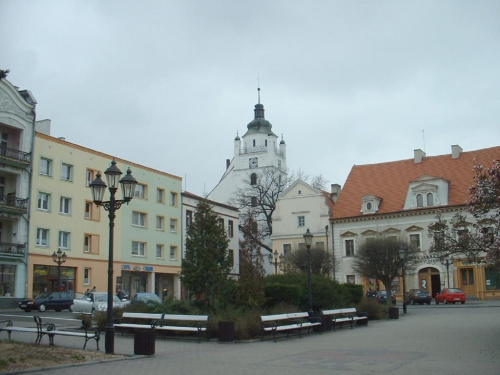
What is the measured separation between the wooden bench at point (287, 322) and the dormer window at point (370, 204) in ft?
130

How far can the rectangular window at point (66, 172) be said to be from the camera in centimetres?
4572

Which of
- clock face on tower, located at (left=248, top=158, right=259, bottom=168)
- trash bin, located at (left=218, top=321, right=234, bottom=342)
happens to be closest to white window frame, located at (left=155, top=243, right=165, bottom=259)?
trash bin, located at (left=218, top=321, right=234, bottom=342)

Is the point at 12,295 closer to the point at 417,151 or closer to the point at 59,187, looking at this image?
the point at 59,187

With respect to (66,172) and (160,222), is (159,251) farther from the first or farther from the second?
(66,172)

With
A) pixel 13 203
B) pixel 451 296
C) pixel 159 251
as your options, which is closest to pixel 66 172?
pixel 13 203

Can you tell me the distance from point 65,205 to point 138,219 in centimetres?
855

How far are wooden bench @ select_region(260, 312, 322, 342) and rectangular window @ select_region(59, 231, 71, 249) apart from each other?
27.5 metres

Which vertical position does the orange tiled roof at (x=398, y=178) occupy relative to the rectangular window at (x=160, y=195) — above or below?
above

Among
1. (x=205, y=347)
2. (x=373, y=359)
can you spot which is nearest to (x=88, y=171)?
(x=205, y=347)

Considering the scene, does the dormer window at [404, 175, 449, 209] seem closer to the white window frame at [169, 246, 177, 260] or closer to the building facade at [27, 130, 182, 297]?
the building facade at [27, 130, 182, 297]

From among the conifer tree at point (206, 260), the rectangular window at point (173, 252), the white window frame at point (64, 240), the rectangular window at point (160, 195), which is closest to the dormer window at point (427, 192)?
the rectangular window at point (173, 252)

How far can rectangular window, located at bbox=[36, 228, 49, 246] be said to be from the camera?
42969 mm

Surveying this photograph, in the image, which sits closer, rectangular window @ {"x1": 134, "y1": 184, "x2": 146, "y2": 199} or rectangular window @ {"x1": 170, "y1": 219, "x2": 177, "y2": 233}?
rectangular window @ {"x1": 134, "y1": 184, "x2": 146, "y2": 199}

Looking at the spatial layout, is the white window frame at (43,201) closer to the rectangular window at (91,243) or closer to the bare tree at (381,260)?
the rectangular window at (91,243)
